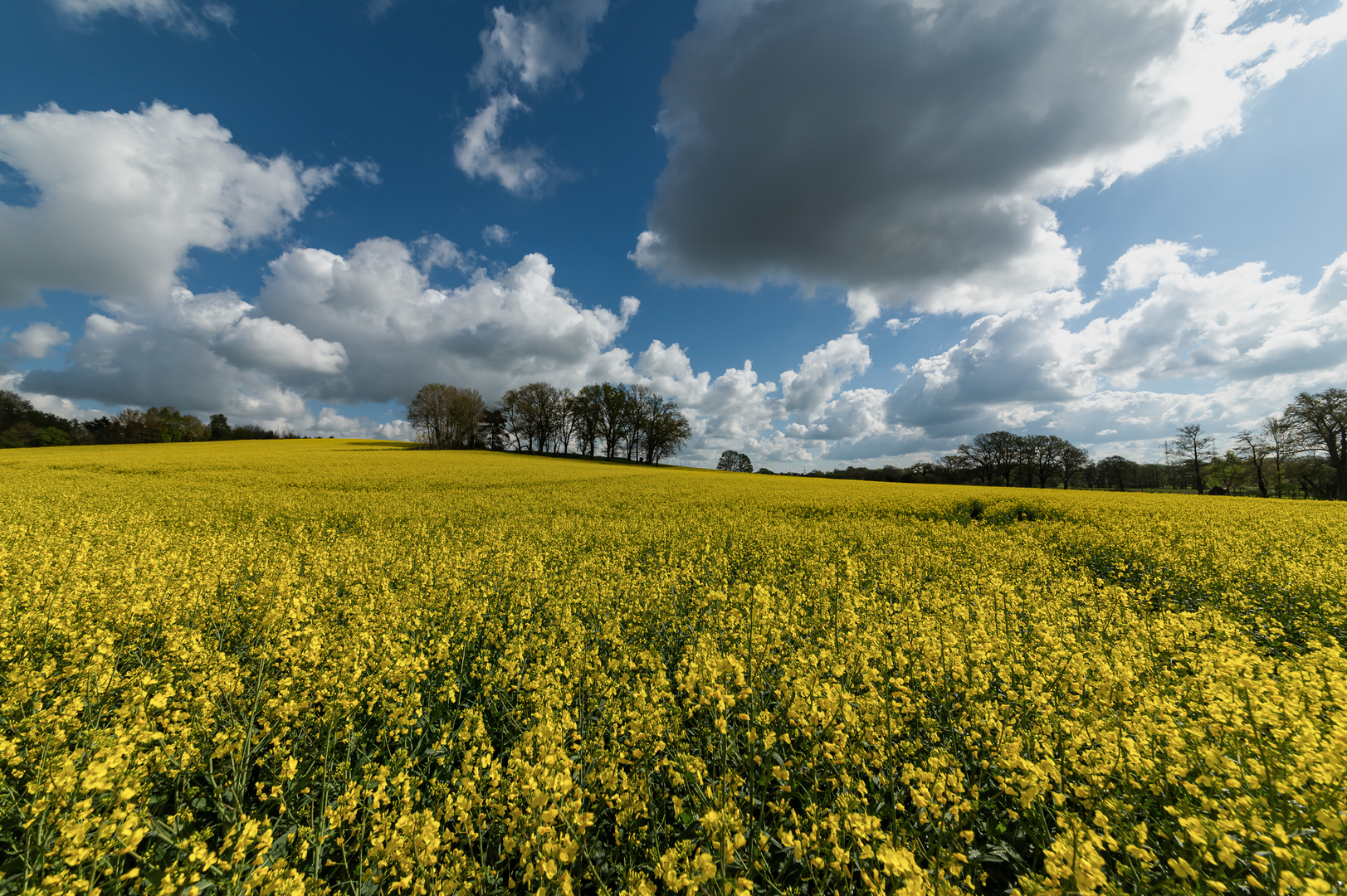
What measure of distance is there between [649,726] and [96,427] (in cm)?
11789

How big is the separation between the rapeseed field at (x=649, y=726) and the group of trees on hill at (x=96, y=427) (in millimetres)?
93539

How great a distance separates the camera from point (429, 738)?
151 inches

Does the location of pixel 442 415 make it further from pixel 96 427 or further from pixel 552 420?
pixel 96 427

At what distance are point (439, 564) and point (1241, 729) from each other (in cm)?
836

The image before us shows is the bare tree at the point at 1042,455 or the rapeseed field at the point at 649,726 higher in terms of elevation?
the bare tree at the point at 1042,455

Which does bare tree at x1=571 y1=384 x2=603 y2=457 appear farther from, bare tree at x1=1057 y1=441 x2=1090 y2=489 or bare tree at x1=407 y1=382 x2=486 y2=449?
bare tree at x1=1057 y1=441 x2=1090 y2=489

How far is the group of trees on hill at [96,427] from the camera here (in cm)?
6519

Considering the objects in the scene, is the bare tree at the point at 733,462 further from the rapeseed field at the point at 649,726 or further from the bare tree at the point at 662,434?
the rapeseed field at the point at 649,726

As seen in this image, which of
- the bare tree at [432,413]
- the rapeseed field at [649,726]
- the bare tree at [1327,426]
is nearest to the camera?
the rapeseed field at [649,726]

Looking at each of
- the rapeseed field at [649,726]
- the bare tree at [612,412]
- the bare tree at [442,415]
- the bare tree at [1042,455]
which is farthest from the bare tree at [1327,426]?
the bare tree at [442,415]

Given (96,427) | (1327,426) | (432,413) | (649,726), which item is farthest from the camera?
(96,427)

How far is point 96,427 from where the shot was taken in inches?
2886

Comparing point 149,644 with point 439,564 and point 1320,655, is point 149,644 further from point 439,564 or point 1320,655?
point 1320,655

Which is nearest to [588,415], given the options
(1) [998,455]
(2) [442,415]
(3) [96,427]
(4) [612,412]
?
(4) [612,412]
